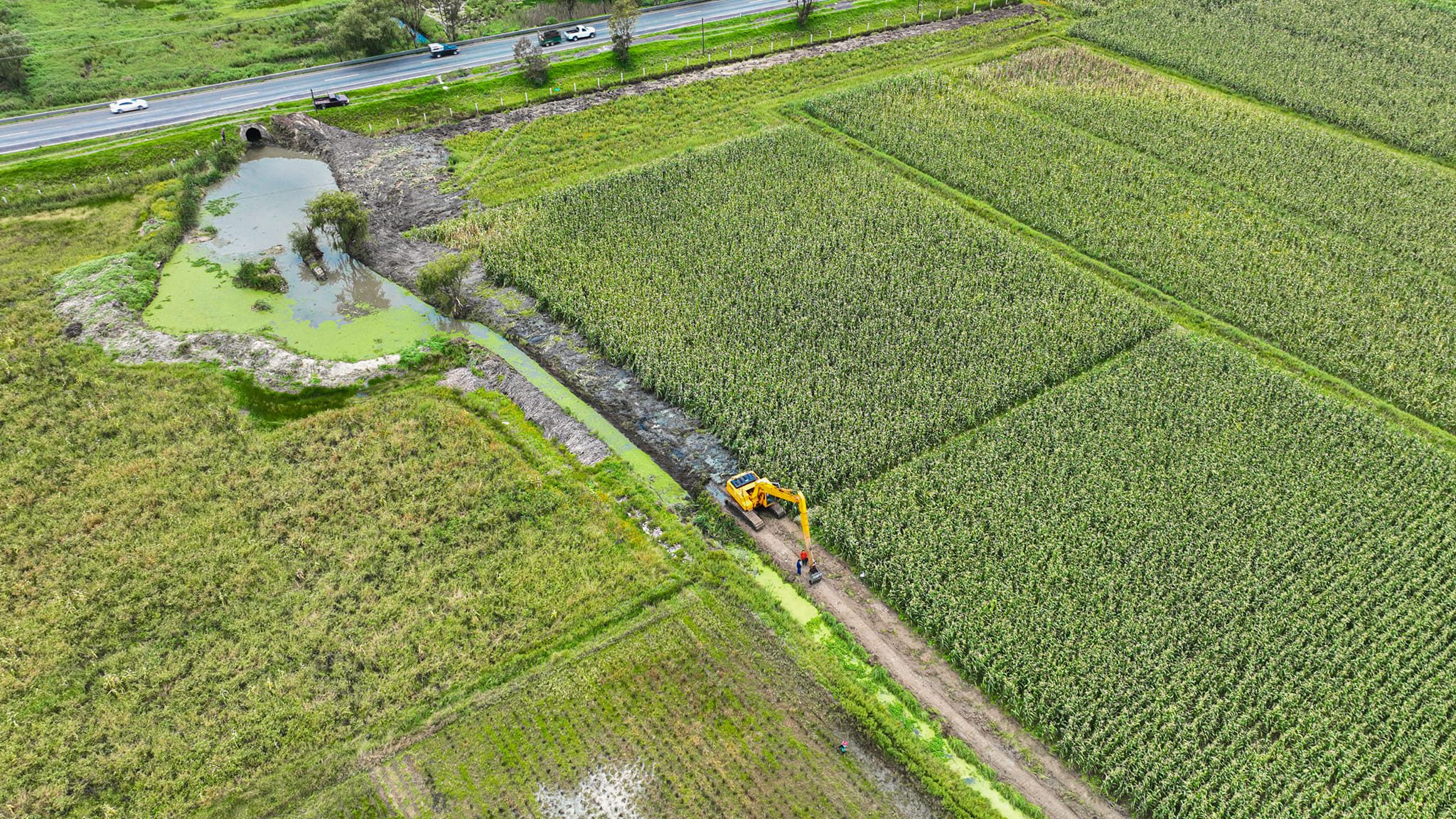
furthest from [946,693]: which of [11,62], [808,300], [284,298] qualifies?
[11,62]

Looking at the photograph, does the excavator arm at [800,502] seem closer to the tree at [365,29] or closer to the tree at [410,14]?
the tree at [365,29]

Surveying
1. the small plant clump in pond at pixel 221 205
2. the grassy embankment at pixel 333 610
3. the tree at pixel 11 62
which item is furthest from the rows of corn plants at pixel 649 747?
the tree at pixel 11 62

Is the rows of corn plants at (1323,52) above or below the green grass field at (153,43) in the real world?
below

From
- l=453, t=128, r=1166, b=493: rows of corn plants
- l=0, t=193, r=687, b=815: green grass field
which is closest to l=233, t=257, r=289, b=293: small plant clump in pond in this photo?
l=0, t=193, r=687, b=815: green grass field

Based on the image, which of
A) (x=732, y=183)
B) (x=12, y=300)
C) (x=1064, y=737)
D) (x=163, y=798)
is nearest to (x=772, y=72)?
(x=732, y=183)

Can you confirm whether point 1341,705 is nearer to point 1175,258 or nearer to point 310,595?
point 1175,258

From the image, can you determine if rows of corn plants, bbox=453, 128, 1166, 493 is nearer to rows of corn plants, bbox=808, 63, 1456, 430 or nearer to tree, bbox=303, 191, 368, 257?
rows of corn plants, bbox=808, 63, 1456, 430
